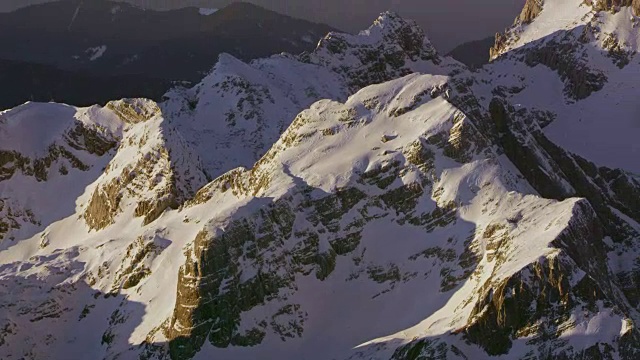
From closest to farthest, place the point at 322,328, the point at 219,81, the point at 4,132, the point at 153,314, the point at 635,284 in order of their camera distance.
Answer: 1. the point at 322,328
2. the point at 153,314
3. the point at 635,284
4. the point at 4,132
5. the point at 219,81

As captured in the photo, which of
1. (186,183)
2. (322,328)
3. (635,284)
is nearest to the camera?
(322,328)

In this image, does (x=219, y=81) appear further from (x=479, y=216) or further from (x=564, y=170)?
(x=479, y=216)

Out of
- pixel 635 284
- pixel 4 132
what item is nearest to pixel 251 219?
pixel 635 284

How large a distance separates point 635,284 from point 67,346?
8101 cm

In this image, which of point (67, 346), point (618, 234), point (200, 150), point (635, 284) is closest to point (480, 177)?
point (635, 284)

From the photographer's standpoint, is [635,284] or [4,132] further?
[4,132]

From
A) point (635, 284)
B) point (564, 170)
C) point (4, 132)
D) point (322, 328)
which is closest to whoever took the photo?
point (322, 328)

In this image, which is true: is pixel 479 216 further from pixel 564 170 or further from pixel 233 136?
pixel 233 136

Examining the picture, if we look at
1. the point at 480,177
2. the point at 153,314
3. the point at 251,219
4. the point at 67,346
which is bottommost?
the point at 67,346

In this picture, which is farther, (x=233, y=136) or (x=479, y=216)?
(x=233, y=136)

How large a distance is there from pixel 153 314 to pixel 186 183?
3344 centimetres

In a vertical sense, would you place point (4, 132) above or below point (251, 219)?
below

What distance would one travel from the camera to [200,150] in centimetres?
16262

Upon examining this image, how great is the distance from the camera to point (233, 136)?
560 feet
